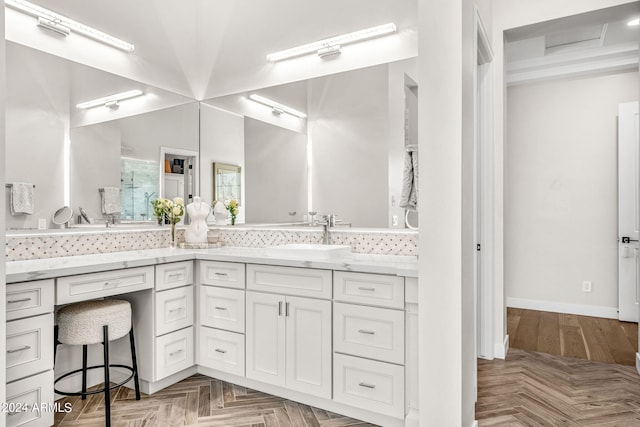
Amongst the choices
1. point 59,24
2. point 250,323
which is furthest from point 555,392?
point 59,24

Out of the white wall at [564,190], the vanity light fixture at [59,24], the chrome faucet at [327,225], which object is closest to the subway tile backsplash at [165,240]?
the chrome faucet at [327,225]

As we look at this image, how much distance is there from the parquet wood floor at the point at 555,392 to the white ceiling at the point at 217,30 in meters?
2.31

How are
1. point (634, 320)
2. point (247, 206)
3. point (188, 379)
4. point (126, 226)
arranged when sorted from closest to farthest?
point (188, 379), point (126, 226), point (247, 206), point (634, 320)

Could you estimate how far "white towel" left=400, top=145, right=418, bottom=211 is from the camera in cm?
267

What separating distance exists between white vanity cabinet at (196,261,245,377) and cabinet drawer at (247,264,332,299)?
107mm

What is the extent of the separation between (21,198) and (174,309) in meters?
1.10

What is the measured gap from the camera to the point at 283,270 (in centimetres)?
244

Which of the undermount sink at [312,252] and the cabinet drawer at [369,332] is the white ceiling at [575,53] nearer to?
the undermount sink at [312,252]

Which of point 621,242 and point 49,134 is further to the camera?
point 621,242

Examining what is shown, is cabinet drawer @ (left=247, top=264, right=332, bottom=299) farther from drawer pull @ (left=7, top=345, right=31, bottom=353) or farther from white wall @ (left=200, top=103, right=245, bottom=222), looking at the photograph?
drawer pull @ (left=7, top=345, right=31, bottom=353)

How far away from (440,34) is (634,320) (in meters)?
4.00

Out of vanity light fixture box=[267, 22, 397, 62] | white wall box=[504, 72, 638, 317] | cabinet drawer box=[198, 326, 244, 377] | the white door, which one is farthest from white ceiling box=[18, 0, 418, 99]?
the white door

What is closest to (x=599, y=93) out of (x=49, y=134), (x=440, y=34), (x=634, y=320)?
(x=634, y=320)

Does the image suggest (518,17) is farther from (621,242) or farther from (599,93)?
(621,242)
